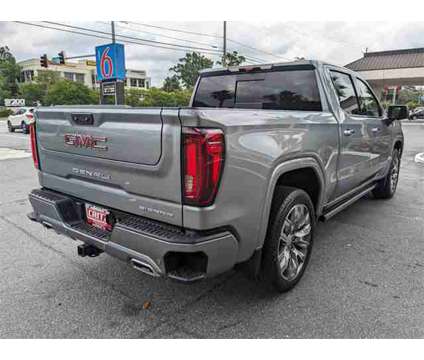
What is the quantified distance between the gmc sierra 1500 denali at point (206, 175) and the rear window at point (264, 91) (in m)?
0.01

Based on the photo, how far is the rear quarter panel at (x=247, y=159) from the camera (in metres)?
2.09

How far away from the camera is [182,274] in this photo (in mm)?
2156

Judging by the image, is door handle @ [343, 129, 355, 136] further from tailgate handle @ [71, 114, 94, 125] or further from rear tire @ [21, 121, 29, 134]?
rear tire @ [21, 121, 29, 134]

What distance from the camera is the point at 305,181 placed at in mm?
3236

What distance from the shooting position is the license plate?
2.62m

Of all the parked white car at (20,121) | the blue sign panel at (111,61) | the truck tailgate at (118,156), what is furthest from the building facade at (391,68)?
the truck tailgate at (118,156)

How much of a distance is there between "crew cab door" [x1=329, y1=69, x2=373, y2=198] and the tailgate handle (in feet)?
7.65

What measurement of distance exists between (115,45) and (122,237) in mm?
10507

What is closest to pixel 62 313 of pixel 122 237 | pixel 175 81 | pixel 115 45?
pixel 122 237

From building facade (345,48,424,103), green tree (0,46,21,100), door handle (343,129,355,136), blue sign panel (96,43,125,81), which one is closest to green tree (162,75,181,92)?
green tree (0,46,21,100)

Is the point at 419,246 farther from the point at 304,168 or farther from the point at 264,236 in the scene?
the point at 264,236

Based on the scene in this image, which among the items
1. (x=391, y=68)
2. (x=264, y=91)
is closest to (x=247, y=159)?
(x=264, y=91)

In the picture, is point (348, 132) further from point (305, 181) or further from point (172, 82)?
point (172, 82)

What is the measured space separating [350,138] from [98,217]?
8.68ft
